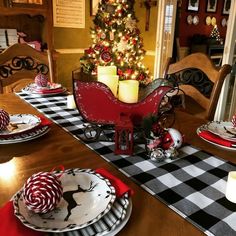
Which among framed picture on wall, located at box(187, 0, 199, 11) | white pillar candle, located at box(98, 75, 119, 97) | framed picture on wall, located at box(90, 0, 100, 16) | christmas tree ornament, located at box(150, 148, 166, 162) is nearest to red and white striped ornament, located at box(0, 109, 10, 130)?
white pillar candle, located at box(98, 75, 119, 97)

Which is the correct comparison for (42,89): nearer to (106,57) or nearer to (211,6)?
(106,57)

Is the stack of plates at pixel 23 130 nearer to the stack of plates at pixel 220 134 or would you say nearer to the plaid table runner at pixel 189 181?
the plaid table runner at pixel 189 181

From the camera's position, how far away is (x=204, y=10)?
5367 mm

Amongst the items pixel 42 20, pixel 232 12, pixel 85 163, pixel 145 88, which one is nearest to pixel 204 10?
pixel 232 12

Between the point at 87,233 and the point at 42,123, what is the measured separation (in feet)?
1.95

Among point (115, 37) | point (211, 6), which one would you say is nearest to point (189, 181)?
point (115, 37)

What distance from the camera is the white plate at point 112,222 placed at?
455 millimetres

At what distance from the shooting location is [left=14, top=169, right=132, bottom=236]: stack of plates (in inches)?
18.0

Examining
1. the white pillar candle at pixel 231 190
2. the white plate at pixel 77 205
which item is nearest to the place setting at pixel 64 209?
the white plate at pixel 77 205

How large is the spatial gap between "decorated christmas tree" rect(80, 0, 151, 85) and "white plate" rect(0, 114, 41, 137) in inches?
97.4

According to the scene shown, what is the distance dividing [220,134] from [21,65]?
1.41 metres

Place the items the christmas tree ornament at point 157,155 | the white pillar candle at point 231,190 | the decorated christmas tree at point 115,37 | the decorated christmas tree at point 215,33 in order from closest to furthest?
the white pillar candle at point 231,190 < the christmas tree ornament at point 157,155 < the decorated christmas tree at point 115,37 < the decorated christmas tree at point 215,33

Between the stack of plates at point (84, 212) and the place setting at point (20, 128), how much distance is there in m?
0.34

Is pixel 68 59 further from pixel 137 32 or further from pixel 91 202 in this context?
pixel 91 202
